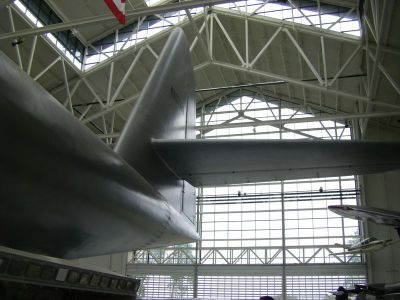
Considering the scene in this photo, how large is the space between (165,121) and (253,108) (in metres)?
25.6

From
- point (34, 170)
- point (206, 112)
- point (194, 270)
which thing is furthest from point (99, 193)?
point (206, 112)

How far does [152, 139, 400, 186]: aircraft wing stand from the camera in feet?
19.2

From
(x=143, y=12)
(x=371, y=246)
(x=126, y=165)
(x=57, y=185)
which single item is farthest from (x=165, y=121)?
(x=371, y=246)

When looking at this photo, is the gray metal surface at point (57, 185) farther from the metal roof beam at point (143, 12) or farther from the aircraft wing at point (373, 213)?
the aircraft wing at point (373, 213)

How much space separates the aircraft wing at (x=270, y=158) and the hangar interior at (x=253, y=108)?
14.6 m

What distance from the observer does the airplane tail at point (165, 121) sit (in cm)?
712

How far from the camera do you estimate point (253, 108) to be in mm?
33375

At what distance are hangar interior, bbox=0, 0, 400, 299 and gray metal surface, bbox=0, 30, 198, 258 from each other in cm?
1714

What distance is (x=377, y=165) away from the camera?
5930mm

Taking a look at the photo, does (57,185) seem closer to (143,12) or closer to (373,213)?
(143,12)

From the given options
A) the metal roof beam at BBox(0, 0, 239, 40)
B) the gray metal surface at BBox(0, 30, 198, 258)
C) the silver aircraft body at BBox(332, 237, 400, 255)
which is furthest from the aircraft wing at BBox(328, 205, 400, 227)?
the gray metal surface at BBox(0, 30, 198, 258)

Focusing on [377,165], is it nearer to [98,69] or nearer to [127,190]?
[127,190]

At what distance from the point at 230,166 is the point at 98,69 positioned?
1925cm

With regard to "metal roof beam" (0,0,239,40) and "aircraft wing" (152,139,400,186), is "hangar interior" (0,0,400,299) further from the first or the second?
"aircraft wing" (152,139,400,186)
